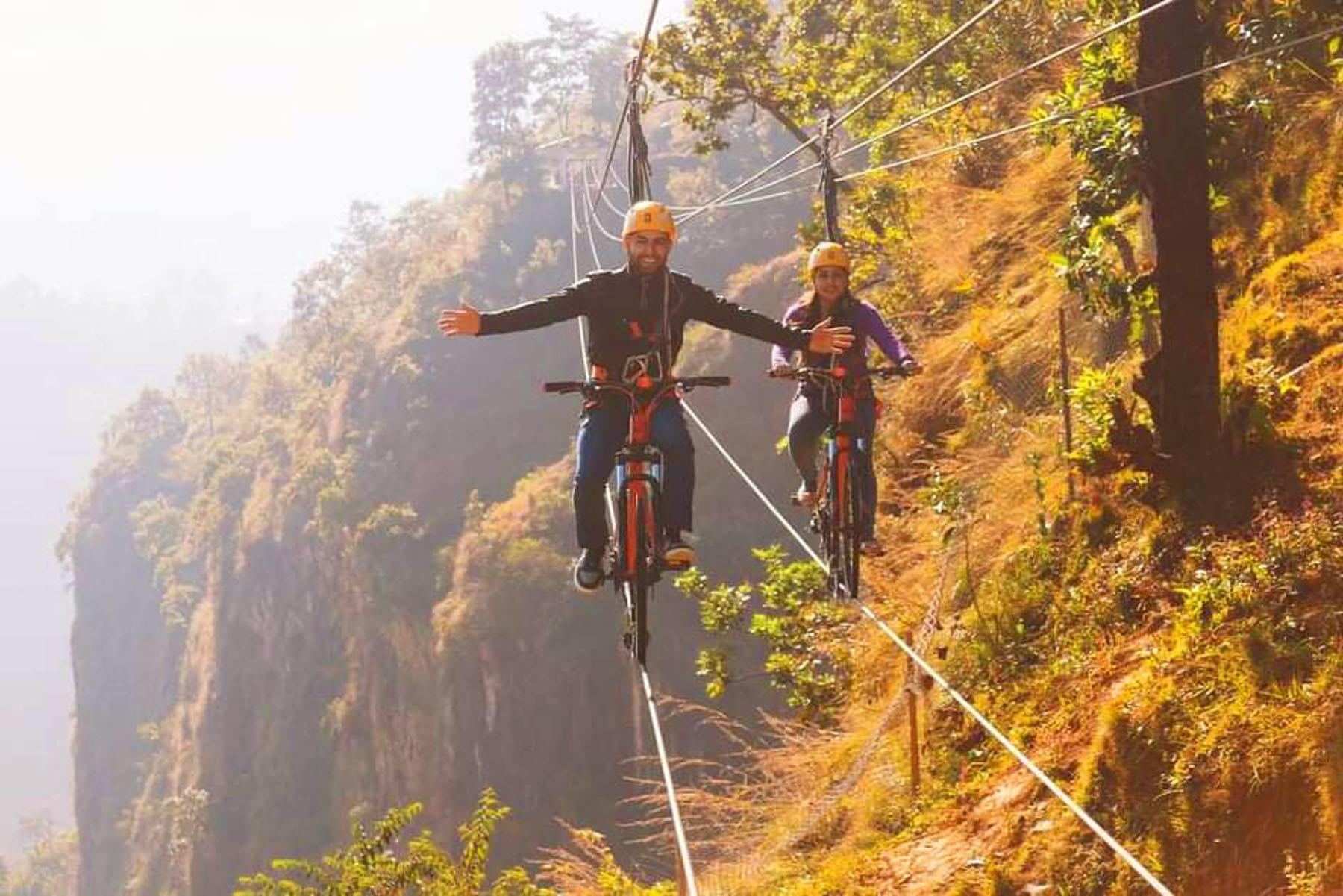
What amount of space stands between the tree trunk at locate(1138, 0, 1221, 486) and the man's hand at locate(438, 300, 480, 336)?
3.70 metres

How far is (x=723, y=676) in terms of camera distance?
12.9 m

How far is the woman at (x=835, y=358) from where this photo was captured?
7805 mm

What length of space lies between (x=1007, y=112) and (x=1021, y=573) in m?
10.5

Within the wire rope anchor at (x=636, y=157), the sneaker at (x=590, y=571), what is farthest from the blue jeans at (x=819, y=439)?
the wire rope anchor at (x=636, y=157)

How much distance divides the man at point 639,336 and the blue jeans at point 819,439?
993 mm

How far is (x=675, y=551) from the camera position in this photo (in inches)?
267

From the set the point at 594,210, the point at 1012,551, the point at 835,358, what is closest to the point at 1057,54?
the point at 835,358

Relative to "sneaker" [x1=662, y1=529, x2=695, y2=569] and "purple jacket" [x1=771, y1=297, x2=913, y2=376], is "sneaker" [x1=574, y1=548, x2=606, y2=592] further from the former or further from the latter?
"purple jacket" [x1=771, y1=297, x2=913, y2=376]

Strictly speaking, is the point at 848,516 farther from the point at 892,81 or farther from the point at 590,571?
the point at 892,81

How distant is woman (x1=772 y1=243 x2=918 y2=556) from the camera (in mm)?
7805

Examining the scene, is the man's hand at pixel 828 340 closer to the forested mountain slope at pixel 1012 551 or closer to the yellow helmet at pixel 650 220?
the yellow helmet at pixel 650 220

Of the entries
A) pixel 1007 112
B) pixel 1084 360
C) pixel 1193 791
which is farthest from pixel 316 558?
pixel 1193 791

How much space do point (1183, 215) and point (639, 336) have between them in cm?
299

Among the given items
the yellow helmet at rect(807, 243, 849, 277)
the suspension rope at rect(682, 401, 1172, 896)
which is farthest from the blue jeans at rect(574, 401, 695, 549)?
the yellow helmet at rect(807, 243, 849, 277)
